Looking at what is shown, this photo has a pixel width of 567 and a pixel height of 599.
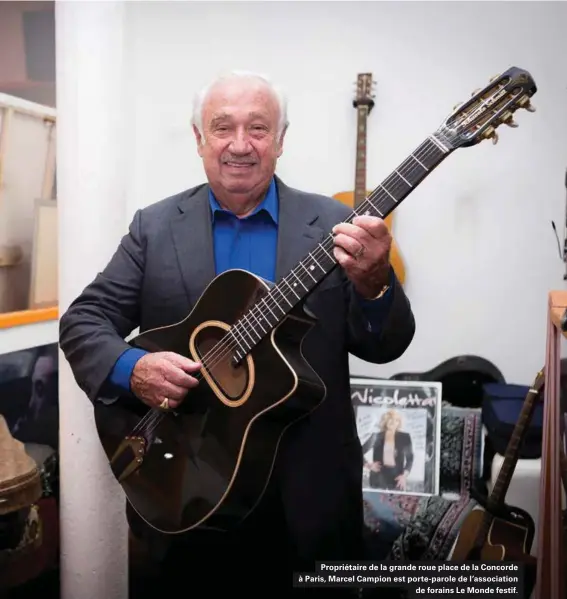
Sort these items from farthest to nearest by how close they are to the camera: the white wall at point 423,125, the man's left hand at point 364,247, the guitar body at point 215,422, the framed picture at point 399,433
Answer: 1. the white wall at point 423,125
2. the framed picture at point 399,433
3. the guitar body at point 215,422
4. the man's left hand at point 364,247

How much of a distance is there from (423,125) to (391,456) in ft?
4.00

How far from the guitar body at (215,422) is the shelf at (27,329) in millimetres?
904

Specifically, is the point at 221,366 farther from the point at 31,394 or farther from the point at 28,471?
the point at 31,394

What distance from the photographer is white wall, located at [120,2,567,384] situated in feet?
7.34

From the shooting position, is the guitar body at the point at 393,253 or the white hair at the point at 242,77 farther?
the guitar body at the point at 393,253

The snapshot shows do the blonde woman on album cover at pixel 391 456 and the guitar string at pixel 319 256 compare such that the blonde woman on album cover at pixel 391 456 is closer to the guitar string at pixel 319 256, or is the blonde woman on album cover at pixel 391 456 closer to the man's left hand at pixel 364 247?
the guitar string at pixel 319 256

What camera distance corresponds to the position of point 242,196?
47.2 inches

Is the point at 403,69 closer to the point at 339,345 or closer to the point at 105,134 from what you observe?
the point at 105,134

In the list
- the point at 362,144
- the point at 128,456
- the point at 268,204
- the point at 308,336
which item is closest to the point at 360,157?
the point at 362,144

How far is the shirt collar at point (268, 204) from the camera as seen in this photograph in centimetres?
122

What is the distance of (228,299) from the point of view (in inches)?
45.1

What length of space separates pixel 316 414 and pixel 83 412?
0.73 m

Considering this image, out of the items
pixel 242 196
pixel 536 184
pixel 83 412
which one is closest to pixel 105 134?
pixel 242 196

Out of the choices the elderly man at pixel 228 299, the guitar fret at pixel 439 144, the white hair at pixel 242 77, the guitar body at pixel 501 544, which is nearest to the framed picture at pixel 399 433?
the guitar body at pixel 501 544
